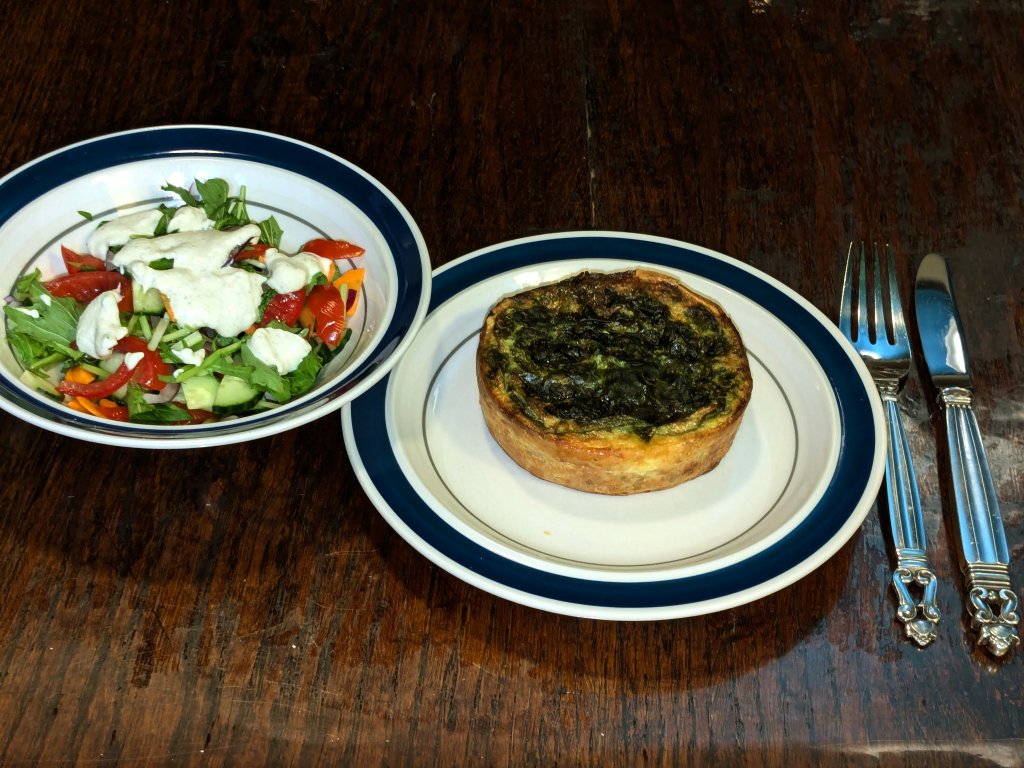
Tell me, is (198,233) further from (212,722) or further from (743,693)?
(743,693)

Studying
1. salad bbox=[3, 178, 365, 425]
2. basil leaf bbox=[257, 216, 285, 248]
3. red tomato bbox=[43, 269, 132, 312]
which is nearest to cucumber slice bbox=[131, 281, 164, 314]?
salad bbox=[3, 178, 365, 425]

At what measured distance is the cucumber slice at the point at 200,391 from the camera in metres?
2.44

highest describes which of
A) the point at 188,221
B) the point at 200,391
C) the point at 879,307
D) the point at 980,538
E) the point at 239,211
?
the point at 879,307

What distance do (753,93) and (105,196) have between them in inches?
99.4

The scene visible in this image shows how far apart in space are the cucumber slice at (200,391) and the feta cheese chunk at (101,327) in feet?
0.70

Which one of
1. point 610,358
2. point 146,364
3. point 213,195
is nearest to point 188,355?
point 146,364

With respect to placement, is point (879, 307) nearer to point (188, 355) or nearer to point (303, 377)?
point (303, 377)

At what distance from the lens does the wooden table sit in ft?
6.84

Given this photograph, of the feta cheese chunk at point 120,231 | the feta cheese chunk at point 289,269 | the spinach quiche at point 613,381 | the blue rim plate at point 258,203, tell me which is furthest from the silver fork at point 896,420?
the feta cheese chunk at point 120,231

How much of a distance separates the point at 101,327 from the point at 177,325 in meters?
0.18

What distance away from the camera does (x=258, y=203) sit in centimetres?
300

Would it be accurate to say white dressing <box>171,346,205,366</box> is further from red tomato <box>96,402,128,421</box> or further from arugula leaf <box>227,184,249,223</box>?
arugula leaf <box>227,184,249,223</box>

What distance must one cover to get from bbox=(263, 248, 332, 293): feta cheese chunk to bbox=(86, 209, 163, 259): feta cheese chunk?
14.2 inches

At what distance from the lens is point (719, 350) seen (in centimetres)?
261
